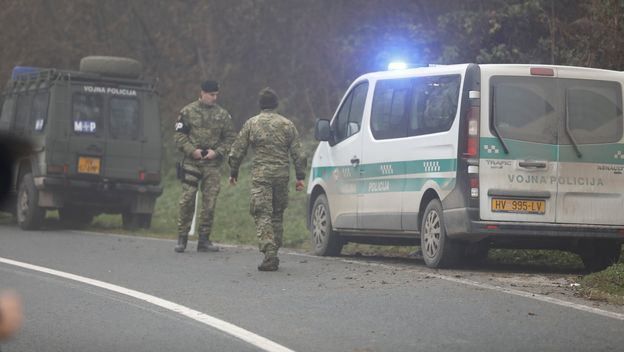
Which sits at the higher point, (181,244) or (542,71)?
(542,71)

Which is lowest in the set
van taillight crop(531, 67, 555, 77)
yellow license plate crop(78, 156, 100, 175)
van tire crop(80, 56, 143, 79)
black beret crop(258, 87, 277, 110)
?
yellow license plate crop(78, 156, 100, 175)

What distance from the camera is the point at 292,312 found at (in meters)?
8.40

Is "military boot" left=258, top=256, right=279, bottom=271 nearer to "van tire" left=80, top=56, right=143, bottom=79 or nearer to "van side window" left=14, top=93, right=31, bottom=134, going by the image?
"van tire" left=80, top=56, right=143, bottom=79

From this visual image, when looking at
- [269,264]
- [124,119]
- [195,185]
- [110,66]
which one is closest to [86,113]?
[124,119]

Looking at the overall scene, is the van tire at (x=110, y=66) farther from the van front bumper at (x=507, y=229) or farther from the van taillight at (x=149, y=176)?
the van front bumper at (x=507, y=229)

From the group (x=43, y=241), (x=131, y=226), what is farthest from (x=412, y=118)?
(x=131, y=226)

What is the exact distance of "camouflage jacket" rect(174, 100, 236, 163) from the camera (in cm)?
1384

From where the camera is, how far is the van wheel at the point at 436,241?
1123 cm

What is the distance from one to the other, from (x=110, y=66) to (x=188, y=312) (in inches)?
445

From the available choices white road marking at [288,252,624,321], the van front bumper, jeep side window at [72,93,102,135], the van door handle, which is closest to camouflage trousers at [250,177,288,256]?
white road marking at [288,252,624,321]

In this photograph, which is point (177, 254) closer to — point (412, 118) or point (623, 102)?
point (412, 118)

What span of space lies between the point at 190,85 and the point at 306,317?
23.0 meters

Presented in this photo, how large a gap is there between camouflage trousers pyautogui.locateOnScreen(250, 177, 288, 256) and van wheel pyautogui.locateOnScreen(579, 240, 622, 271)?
3005 mm

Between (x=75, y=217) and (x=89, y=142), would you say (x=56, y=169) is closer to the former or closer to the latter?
(x=89, y=142)
